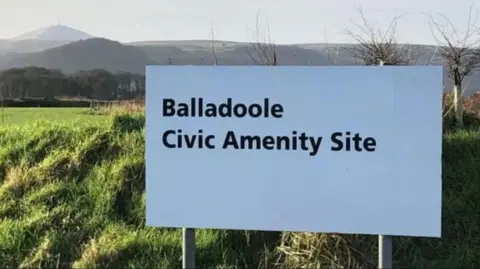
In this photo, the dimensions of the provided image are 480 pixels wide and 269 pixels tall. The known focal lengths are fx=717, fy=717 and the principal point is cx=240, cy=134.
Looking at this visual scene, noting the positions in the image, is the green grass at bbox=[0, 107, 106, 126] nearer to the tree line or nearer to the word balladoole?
the word balladoole

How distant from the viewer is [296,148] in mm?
4379

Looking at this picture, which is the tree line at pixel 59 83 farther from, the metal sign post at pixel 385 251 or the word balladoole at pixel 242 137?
the metal sign post at pixel 385 251

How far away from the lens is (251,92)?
441cm

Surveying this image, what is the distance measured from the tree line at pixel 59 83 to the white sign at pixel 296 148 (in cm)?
1083

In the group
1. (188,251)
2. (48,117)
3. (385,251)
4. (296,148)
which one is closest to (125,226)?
(188,251)

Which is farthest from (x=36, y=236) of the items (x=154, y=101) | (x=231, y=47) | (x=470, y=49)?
(x=470, y=49)

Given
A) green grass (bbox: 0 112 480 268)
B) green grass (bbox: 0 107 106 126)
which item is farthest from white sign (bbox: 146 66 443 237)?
green grass (bbox: 0 107 106 126)

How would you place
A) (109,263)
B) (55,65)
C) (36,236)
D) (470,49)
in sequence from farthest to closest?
(55,65) → (470,49) → (36,236) → (109,263)

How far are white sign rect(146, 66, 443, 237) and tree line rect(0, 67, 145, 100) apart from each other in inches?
426

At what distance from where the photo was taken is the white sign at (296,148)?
429 centimetres

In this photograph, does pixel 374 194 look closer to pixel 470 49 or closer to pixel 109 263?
pixel 109 263

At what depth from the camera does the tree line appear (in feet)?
52.3

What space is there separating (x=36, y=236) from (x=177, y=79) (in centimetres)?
189

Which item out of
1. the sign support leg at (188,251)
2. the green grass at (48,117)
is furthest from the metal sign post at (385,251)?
the green grass at (48,117)
